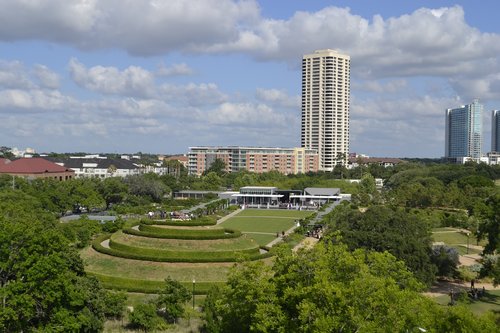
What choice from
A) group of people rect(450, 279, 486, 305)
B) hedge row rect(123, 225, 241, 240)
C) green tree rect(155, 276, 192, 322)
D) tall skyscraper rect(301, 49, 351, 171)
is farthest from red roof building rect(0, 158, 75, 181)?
tall skyscraper rect(301, 49, 351, 171)

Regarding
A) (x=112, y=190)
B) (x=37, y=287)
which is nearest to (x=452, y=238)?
(x=112, y=190)

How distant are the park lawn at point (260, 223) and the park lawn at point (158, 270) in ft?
83.4

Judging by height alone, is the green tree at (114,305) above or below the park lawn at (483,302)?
above

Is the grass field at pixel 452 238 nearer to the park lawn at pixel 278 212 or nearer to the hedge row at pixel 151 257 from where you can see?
the park lawn at pixel 278 212

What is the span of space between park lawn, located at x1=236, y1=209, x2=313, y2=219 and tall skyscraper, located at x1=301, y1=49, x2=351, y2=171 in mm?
86554

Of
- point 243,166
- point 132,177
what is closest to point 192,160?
point 243,166

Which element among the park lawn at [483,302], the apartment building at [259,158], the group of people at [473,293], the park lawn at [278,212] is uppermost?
the apartment building at [259,158]

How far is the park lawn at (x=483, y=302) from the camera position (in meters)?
34.9

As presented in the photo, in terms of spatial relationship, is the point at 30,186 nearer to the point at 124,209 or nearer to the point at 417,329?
the point at 124,209

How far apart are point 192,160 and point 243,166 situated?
18.3m

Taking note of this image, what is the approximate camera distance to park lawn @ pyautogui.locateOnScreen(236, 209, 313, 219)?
8175cm

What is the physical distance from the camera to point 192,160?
554ft

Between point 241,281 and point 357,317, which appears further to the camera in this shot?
point 241,281

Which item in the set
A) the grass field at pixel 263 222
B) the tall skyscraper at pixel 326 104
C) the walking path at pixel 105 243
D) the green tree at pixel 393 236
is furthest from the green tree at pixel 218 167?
the green tree at pixel 393 236
